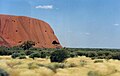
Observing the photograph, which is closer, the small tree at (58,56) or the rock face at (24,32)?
the small tree at (58,56)

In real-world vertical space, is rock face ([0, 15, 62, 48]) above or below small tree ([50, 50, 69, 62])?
above

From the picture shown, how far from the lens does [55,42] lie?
19375 cm

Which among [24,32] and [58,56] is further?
[24,32]

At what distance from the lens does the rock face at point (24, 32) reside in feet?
528

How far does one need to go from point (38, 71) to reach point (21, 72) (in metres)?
2.72

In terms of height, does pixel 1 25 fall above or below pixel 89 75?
above

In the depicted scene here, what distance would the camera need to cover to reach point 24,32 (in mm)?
172750

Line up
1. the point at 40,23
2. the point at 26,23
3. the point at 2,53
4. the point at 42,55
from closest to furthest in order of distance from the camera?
the point at 42,55 → the point at 2,53 → the point at 26,23 → the point at 40,23

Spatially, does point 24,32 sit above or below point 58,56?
above

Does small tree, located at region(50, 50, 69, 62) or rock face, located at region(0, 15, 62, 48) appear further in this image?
rock face, located at region(0, 15, 62, 48)

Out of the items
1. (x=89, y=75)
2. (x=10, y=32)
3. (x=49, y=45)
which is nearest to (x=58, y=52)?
(x=89, y=75)

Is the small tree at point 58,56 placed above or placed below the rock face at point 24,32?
below

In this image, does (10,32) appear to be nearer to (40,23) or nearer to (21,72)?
(40,23)

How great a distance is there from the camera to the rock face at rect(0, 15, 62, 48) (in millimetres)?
161062
